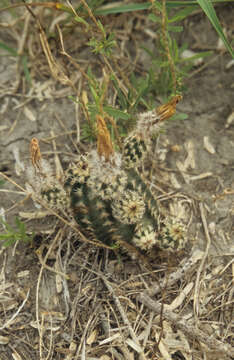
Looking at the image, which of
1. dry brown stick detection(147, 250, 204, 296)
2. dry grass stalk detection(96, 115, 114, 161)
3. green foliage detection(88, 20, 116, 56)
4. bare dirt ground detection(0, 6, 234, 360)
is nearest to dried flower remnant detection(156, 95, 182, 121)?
dry grass stalk detection(96, 115, 114, 161)

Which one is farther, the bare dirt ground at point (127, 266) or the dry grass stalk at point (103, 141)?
the bare dirt ground at point (127, 266)

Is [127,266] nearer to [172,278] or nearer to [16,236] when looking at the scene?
[172,278]

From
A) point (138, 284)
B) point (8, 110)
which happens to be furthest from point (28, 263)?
point (8, 110)

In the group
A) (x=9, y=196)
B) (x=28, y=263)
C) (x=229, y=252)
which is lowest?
(x=229, y=252)

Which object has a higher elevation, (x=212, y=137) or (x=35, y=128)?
(x=35, y=128)

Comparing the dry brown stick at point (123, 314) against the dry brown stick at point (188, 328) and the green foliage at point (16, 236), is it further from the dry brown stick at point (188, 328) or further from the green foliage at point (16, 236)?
the green foliage at point (16, 236)

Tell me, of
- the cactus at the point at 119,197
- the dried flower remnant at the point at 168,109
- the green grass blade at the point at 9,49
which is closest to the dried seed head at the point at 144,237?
the cactus at the point at 119,197

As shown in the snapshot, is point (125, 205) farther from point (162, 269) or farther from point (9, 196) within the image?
point (9, 196)

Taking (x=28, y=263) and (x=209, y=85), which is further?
(x=209, y=85)
